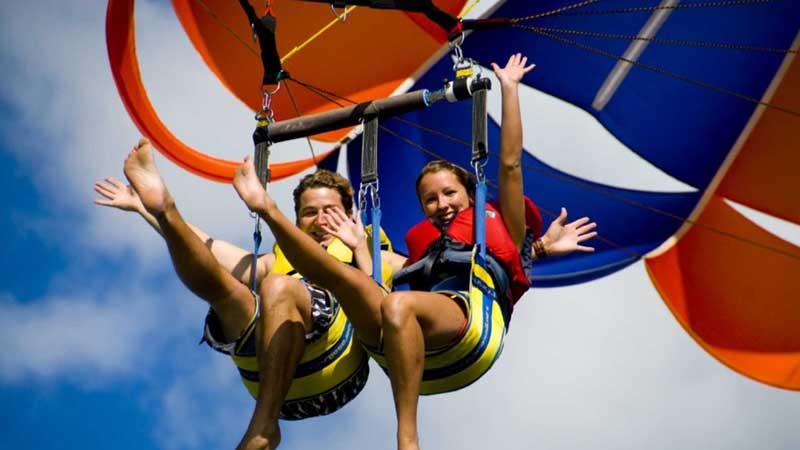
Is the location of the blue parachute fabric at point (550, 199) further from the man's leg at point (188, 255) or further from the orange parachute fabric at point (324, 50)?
the man's leg at point (188, 255)

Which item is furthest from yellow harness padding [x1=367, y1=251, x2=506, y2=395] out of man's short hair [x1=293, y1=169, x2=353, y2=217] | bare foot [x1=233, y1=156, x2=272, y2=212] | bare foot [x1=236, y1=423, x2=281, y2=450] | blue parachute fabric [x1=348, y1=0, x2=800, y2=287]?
blue parachute fabric [x1=348, y1=0, x2=800, y2=287]

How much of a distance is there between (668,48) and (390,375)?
3385mm

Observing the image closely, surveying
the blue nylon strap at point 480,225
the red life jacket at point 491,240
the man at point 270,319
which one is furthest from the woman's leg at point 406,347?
the red life jacket at point 491,240

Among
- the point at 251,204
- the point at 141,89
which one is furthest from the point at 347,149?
the point at 251,204

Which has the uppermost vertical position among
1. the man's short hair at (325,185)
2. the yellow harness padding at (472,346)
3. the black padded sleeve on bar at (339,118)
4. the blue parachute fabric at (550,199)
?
the blue parachute fabric at (550,199)

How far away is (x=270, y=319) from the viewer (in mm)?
4133

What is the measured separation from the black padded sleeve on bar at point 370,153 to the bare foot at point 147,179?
0.69 meters

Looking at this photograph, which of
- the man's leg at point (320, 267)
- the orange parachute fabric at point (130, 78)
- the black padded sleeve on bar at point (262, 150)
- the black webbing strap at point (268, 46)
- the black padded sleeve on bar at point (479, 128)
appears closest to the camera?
the man's leg at point (320, 267)

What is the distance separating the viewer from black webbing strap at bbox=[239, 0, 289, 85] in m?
4.67

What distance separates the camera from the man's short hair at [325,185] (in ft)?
15.6

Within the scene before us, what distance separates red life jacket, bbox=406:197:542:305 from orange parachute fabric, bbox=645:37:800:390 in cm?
257

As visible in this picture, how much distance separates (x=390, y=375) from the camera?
3.90m

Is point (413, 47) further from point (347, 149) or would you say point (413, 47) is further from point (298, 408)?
point (298, 408)

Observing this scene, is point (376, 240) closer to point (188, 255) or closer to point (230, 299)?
point (230, 299)
